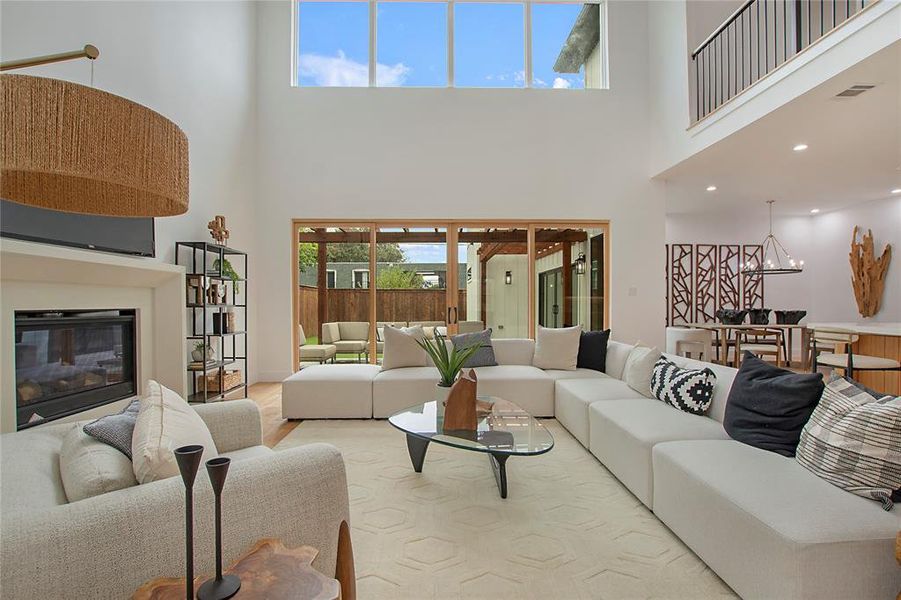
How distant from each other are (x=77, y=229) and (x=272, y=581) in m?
2.91

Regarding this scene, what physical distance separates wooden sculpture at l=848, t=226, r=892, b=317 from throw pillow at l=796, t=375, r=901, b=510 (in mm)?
7652

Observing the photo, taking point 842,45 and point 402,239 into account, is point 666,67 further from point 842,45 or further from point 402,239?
point 402,239

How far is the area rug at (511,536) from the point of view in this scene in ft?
5.92

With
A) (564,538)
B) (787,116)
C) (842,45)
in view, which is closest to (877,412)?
(564,538)

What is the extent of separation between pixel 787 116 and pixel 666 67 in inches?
90.0

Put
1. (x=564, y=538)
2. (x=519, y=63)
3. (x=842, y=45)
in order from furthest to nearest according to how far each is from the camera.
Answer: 1. (x=519, y=63)
2. (x=842, y=45)
3. (x=564, y=538)

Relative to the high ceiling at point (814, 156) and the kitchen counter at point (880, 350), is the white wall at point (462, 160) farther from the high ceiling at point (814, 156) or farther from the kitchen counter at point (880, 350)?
the kitchen counter at point (880, 350)

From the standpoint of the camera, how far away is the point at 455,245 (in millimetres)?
6457

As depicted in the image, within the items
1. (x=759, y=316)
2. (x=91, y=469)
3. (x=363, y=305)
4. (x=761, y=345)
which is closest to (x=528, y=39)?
(x=363, y=305)

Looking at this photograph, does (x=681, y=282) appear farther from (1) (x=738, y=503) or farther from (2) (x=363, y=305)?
(1) (x=738, y=503)

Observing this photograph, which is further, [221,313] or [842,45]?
[221,313]

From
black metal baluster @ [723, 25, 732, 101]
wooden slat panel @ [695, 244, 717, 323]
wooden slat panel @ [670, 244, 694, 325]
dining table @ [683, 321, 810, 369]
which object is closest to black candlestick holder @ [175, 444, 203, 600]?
black metal baluster @ [723, 25, 732, 101]

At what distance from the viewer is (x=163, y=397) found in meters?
1.64

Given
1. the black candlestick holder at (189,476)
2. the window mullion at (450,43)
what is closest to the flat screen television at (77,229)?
the black candlestick holder at (189,476)
